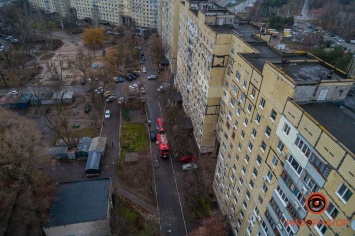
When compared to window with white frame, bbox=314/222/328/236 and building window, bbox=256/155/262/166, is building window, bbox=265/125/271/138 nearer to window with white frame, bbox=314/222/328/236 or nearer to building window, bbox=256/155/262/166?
building window, bbox=256/155/262/166

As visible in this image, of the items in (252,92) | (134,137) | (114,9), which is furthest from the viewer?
(114,9)

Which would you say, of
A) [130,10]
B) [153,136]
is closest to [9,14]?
[130,10]

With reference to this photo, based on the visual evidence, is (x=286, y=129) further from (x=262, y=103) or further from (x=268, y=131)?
(x=262, y=103)

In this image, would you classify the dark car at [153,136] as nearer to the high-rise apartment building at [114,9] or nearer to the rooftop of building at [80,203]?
the rooftop of building at [80,203]

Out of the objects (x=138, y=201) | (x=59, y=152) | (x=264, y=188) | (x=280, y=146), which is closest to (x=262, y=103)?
(x=280, y=146)

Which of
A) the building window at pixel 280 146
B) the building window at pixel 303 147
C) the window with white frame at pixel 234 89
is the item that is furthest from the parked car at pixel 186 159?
the building window at pixel 303 147

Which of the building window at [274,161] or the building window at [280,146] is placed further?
the building window at [274,161]
